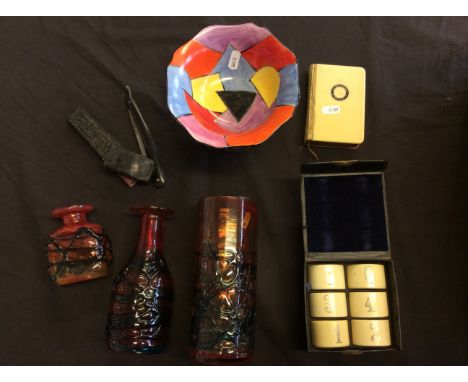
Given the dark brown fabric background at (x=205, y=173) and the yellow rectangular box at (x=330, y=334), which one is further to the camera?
the dark brown fabric background at (x=205, y=173)

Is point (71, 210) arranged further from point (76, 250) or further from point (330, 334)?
point (330, 334)

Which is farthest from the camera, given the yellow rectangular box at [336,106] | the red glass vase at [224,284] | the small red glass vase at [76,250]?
the yellow rectangular box at [336,106]

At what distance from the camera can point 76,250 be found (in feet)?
3.32

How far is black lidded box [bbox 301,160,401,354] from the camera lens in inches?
37.4

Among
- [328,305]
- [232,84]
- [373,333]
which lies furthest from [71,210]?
[373,333]

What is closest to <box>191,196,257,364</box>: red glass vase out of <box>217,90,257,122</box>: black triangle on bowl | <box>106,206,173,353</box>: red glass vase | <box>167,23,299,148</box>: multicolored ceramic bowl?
<box>106,206,173,353</box>: red glass vase

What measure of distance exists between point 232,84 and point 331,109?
0.90 ft

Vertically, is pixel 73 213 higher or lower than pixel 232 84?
lower

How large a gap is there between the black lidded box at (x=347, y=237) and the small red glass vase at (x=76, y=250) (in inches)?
19.3

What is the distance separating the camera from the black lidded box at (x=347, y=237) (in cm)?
95

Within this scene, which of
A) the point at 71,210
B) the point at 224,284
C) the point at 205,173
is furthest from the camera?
the point at 205,173

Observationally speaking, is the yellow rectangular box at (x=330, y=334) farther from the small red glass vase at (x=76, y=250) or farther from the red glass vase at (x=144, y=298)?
the small red glass vase at (x=76, y=250)

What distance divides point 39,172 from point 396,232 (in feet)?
3.14

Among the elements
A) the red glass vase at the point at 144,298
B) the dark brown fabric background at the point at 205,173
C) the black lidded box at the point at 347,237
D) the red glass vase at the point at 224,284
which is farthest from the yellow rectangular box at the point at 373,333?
the red glass vase at the point at 144,298
